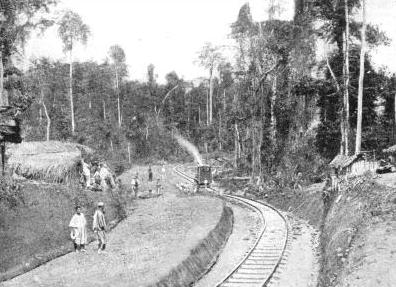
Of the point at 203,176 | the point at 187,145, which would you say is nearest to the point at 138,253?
the point at 203,176

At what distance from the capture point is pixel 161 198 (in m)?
32.3

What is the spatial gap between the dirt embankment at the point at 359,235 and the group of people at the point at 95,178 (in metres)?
11.7

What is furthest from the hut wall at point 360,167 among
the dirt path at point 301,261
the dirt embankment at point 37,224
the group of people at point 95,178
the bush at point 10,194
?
the bush at point 10,194

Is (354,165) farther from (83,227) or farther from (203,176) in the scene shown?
(83,227)

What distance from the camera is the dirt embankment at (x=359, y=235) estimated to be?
11.7 meters

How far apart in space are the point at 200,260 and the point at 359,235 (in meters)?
5.50

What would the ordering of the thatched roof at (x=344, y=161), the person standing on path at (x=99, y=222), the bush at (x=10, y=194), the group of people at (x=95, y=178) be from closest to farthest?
the person standing on path at (x=99, y=222), the bush at (x=10, y=194), the thatched roof at (x=344, y=161), the group of people at (x=95, y=178)

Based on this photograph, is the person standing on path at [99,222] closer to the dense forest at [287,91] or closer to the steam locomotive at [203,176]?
the dense forest at [287,91]

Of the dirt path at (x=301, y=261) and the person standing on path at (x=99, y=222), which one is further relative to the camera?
the person standing on path at (x=99, y=222)

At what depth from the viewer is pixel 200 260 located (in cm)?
1703

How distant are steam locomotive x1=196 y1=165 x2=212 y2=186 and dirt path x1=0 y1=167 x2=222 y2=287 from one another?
10.5 m

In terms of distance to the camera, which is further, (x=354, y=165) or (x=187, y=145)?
(x=187, y=145)

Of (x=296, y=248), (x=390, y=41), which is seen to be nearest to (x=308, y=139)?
(x=390, y=41)

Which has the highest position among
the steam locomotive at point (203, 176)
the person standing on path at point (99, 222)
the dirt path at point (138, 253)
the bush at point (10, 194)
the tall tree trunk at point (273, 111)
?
the tall tree trunk at point (273, 111)
